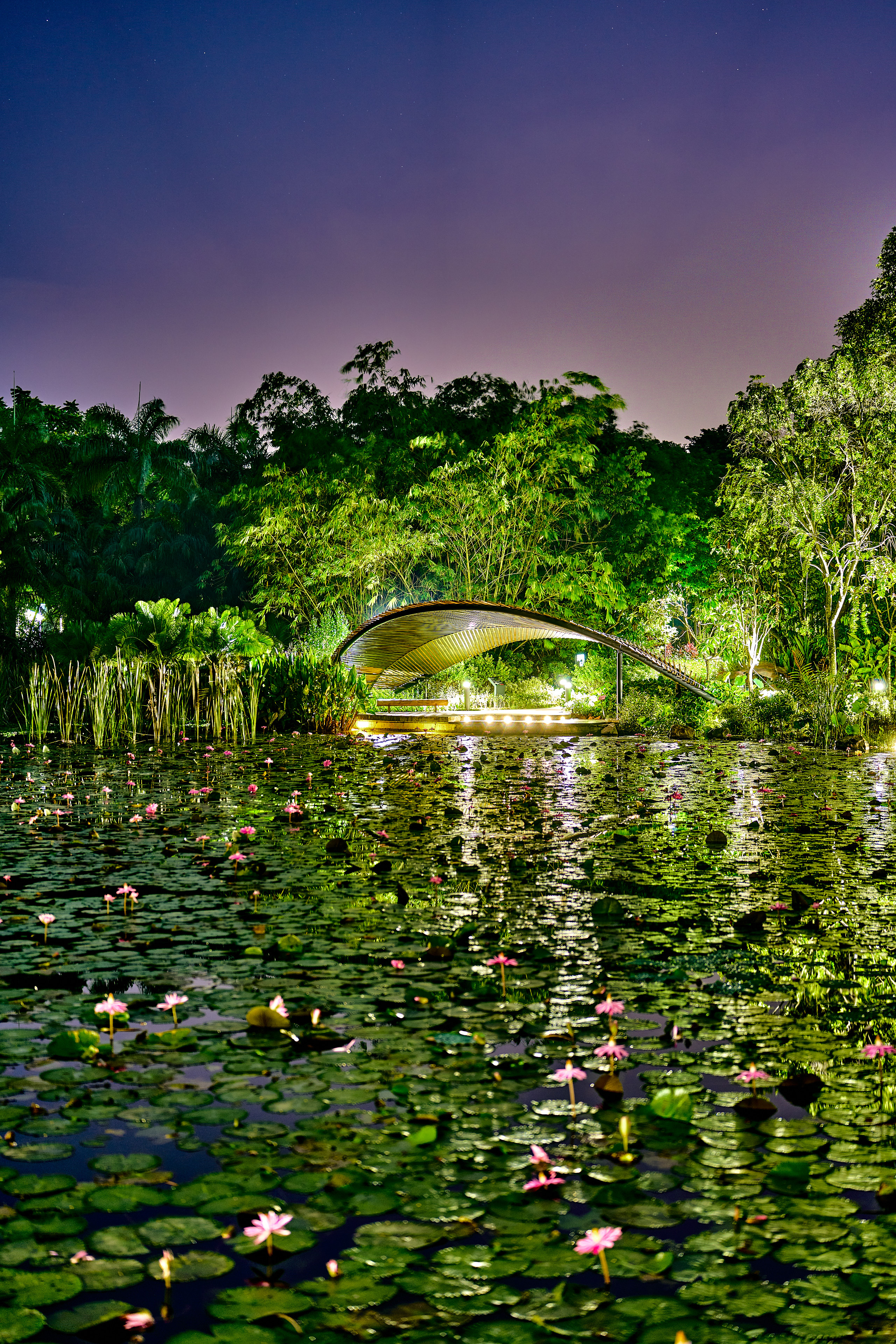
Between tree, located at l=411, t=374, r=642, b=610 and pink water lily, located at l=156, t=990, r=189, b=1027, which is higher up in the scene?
tree, located at l=411, t=374, r=642, b=610

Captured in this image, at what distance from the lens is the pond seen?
175cm

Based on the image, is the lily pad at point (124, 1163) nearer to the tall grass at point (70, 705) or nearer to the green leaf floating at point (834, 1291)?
the green leaf floating at point (834, 1291)

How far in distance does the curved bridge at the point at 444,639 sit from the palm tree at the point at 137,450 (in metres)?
8.12

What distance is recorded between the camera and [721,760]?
1240cm

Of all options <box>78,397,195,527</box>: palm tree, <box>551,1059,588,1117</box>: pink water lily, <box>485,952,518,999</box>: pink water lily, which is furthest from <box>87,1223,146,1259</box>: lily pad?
<box>78,397,195,527</box>: palm tree

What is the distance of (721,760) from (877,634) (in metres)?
11.0

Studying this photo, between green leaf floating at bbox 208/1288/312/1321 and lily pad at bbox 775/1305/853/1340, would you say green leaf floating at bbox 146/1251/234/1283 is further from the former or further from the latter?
lily pad at bbox 775/1305/853/1340

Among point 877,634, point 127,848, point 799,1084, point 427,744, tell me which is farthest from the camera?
point 877,634

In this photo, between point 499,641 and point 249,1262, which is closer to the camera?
point 249,1262

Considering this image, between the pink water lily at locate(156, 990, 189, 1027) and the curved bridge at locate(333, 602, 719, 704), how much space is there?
14.4 meters

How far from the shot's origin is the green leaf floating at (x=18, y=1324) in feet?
5.35

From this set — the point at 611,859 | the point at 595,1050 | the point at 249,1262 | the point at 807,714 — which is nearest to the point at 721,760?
the point at 807,714

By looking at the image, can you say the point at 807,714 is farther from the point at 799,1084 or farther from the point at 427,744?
the point at 799,1084

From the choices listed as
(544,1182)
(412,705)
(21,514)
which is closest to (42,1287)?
(544,1182)
